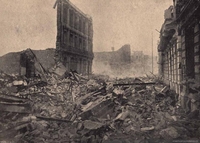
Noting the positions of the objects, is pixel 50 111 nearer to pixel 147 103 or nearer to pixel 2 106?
pixel 2 106

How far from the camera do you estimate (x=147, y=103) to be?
6875mm

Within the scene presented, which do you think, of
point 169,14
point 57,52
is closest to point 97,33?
point 169,14

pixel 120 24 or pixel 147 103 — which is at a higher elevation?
pixel 120 24

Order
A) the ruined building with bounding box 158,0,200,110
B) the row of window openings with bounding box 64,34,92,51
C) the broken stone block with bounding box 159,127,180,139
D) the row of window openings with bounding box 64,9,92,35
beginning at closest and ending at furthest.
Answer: the broken stone block with bounding box 159,127,180,139 → the ruined building with bounding box 158,0,200,110 → the row of window openings with bounding box 64,9,92,35 → the row of window openings with bounding box 64,34,92,51

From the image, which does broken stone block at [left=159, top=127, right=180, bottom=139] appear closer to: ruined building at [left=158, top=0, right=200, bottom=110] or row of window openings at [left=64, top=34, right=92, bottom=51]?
ruined building at [left=158, top=0, right=200, bottom=110]

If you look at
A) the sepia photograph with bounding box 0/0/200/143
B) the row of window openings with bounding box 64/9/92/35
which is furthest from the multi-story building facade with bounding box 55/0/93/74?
the sepia photograph with bounding box 0/0/200/143

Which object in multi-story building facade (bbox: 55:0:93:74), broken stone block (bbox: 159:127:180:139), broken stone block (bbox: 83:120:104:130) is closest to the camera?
broken stone block (bbox: 159:127:180:139)

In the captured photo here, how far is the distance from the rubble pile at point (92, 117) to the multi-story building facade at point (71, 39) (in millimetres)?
7561

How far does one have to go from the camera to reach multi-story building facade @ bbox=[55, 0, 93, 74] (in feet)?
46.9

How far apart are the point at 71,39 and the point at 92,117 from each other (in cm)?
1223

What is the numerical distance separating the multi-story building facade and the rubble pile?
756cm

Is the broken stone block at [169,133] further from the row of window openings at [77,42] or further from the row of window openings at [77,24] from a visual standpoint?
the row of window openings at [77,42]

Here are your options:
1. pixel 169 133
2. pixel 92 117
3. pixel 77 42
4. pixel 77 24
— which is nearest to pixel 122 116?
pixel 92 117

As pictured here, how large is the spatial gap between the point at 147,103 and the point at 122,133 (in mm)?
2234
